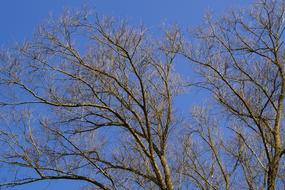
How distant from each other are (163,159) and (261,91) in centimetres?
216

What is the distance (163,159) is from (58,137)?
1.91 m

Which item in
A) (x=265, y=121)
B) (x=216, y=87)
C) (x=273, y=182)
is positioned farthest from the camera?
(x=216, y=87)

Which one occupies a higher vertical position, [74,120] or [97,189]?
[74,120]

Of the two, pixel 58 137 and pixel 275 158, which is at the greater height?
pixel 58 137

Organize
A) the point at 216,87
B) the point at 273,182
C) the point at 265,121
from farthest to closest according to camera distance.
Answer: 1. the point at 216,87
2. the point at 265,121
3. the point at 273,182

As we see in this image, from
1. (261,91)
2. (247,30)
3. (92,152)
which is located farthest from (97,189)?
(247,30)

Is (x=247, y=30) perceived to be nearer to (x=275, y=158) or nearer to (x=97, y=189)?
(x=275, y=158)

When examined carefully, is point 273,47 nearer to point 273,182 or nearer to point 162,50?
point 162,50

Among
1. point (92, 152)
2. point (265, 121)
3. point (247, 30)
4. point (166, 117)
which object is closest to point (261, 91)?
point (265, 121)

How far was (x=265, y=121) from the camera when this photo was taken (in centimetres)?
793

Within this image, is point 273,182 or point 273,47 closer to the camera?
point 273,182

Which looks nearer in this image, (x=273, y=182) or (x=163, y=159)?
(x=273, y=182)

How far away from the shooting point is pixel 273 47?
843cm

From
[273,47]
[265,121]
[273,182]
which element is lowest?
[273,182]
